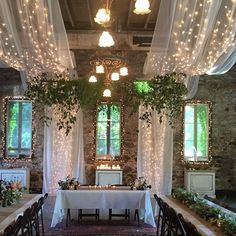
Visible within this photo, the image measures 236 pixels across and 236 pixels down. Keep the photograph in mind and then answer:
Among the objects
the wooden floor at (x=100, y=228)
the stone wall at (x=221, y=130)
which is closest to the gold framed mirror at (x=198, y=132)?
the stone wall at (x=221, y=130)

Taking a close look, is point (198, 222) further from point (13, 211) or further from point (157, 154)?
point (157, 154)

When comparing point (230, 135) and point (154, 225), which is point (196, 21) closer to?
point (154, 225)

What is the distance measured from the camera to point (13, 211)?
19.5 feet

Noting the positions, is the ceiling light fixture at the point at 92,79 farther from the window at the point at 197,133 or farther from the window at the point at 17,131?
the window at the point at 197,133

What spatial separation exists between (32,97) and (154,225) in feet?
10.7

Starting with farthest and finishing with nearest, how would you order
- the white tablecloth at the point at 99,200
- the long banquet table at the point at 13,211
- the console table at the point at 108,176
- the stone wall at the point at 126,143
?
the stone wall at the point at 126,143 < the console table at the point at 108,176 < the white tablecloth at the point at 99,200 < the long banquet table at the point at 13,211

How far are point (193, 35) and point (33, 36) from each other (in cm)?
225

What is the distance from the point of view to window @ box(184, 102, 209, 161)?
13.4 m

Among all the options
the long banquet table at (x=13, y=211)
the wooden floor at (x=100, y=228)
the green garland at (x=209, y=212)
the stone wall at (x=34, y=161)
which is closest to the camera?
the green garland at (x=209, y=212)

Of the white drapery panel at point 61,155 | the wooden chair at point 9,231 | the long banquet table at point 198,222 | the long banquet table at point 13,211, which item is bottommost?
the long banquet table at point 13,211

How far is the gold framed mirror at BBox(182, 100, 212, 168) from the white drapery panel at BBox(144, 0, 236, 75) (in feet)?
15.7

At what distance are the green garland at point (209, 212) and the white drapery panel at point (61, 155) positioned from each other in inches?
186

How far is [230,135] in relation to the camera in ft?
44.1

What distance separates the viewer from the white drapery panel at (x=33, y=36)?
17.4ft
